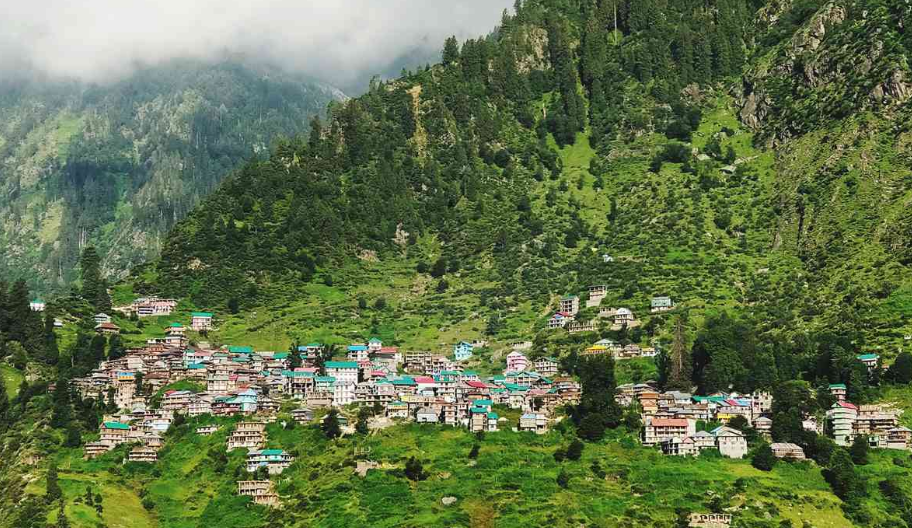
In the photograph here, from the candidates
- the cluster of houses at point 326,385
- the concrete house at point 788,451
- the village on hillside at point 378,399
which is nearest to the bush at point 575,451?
the village on hillside at point 378,399

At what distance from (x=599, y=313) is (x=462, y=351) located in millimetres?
23808

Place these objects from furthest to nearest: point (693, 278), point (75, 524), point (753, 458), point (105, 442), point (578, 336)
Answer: point (693, 278) → point (578, 336) → point (105, 442) → point (753, 458) → point (75, 524)

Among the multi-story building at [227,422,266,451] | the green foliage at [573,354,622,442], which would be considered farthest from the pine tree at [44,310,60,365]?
the green foliage at [573,354,622,442]

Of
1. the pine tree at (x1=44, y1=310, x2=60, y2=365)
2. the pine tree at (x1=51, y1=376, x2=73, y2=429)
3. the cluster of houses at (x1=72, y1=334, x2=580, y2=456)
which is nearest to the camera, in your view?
the cluster of houses at (x1=72, y1=334, x2=580, y2=456)

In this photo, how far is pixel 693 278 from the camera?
19475cm

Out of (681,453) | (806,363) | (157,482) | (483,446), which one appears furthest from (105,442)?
(806,363)

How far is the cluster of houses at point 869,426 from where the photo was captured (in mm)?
133375

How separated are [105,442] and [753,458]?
80413 millimetres

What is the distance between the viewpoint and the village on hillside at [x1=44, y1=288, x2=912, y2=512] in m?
136

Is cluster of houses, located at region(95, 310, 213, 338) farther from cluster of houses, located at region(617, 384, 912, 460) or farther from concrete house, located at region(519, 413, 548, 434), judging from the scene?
cluster of houses, located at region(617, 384, 912, 460)

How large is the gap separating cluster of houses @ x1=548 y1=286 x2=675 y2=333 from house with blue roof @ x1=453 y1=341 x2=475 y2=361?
48.7 feet

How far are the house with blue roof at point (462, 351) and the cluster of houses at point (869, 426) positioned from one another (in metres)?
63.1

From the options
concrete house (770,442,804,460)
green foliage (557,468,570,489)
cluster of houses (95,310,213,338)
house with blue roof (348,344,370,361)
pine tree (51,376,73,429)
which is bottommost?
green foliage (557,468,570,489)

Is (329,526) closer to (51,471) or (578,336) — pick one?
(51,471)
